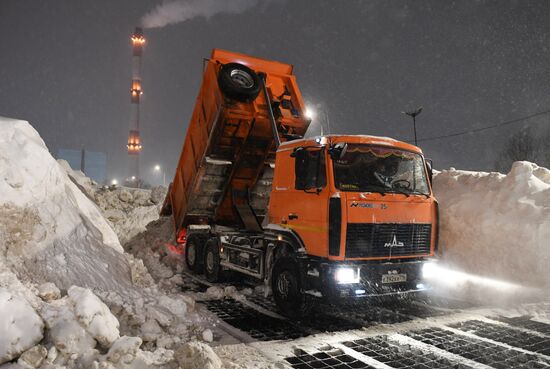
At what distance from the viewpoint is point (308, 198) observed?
6680 mm

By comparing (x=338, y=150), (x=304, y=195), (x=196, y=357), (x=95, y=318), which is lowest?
(x=196, y=357)

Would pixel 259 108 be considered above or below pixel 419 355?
above

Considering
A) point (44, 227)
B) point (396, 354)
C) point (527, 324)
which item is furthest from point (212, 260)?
point (527, 324)

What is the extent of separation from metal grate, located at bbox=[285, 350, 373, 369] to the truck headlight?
1.07m

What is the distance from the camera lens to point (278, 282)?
6.97m

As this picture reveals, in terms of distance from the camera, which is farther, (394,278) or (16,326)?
(394,278)

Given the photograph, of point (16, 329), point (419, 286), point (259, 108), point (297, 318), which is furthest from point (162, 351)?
point (259, 108)

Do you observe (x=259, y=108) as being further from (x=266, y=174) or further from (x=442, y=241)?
(x=442, y=241)

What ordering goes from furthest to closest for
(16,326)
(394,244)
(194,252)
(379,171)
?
(194,252) < (379,171) < (394,244) < (16,326)

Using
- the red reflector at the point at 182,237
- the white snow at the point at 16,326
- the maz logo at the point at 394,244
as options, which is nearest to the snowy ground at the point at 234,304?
the white snow at the point at 16,326

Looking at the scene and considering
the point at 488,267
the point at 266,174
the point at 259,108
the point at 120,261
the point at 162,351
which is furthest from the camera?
the point at 266,174

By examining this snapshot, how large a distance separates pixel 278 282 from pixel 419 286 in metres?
2.24

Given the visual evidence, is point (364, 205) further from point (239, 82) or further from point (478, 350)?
point (239, 82)

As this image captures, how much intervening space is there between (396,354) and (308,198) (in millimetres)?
2549
